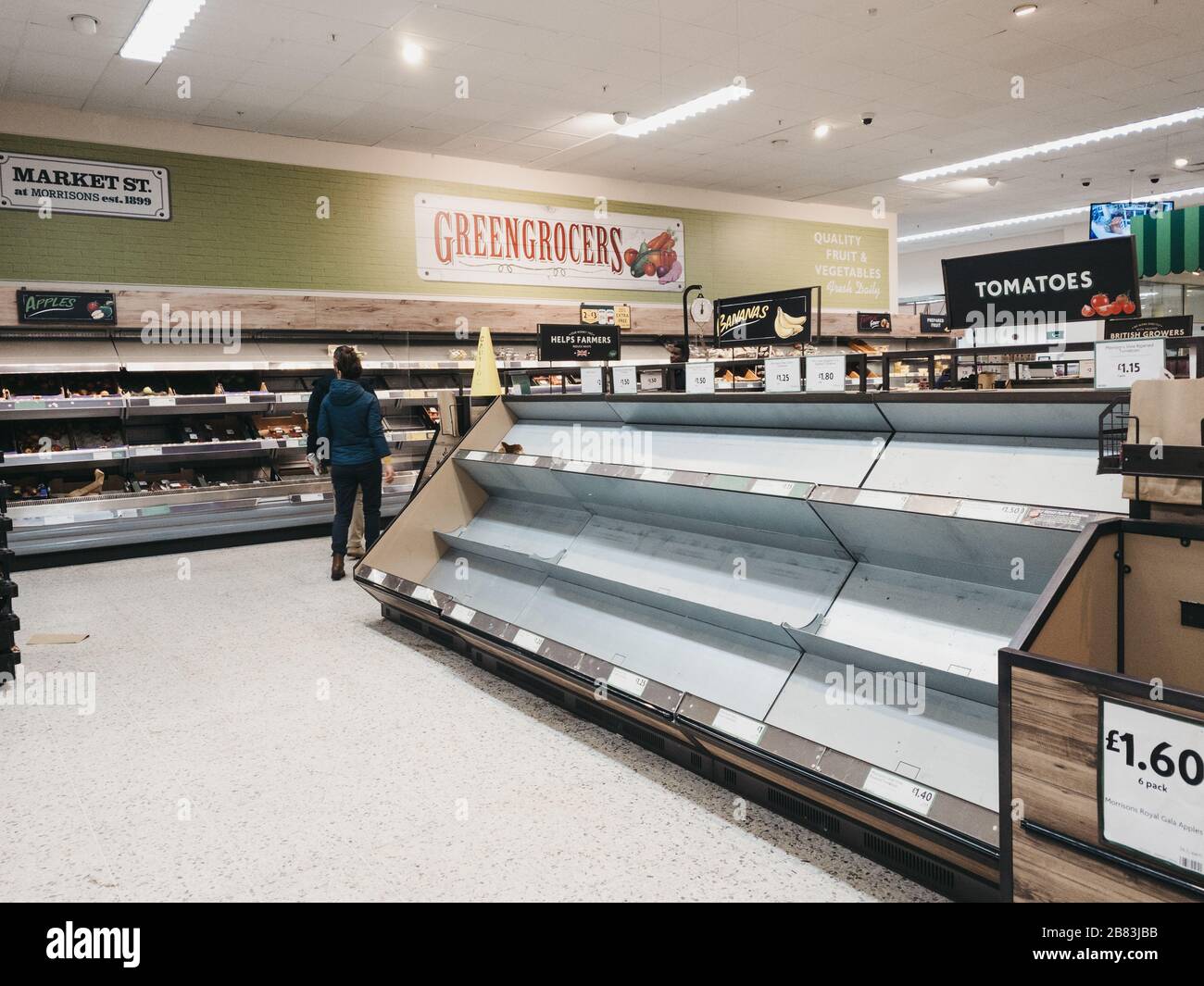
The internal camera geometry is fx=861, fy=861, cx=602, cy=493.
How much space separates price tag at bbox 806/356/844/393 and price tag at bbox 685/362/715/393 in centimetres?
59

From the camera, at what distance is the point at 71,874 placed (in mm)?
2326

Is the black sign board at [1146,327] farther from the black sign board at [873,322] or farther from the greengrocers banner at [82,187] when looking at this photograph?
the black sign board at [873,322]

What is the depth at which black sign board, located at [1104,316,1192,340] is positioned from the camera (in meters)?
3.07

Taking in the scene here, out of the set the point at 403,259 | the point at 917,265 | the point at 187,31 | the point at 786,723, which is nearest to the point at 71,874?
the point at 786,723

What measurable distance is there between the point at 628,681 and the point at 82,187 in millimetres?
7156

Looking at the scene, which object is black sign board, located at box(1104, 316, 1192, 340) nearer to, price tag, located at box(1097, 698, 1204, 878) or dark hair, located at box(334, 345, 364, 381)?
price tag, located at box(1097, 698, 1204, 878)

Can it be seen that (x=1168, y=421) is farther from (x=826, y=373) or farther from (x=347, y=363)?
(x=347, y=363)

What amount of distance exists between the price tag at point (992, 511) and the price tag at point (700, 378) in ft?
5.20

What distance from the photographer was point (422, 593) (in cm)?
422

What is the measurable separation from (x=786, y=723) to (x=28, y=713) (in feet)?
10.2

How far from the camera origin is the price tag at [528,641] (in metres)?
3.38

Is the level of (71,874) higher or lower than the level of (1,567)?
lower

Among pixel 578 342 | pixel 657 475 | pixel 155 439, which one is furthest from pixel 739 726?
pixel 155 439

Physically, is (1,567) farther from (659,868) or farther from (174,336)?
(174,336)
